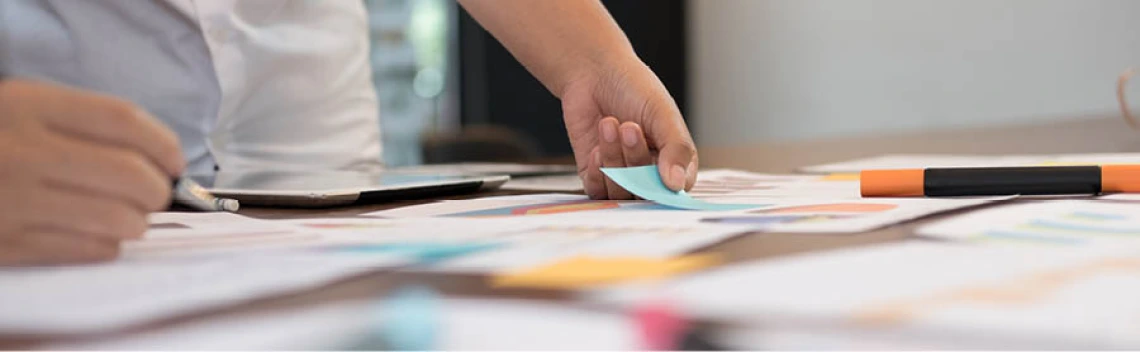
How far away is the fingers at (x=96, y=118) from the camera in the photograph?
0.34 meters

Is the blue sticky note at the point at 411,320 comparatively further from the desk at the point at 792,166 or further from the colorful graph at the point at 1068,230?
the colorful graph at the point at 1068,230

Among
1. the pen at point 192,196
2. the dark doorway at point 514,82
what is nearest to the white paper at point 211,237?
the pen at point 192,196

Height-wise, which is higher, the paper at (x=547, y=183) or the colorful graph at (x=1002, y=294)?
the paper at (x=547, y=183)

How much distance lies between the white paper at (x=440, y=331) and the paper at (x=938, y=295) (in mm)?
24

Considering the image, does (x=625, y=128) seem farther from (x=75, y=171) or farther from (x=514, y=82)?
(x=514, y=82)

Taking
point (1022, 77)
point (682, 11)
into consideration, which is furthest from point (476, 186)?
point (682, 11)

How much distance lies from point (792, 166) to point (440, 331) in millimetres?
818

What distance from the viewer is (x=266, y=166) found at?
1111 millimetres

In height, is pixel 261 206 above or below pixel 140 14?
below

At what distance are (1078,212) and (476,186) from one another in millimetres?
384

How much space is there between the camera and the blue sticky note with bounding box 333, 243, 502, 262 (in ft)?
1.22

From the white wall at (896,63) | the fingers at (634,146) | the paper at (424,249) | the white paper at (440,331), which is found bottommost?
the white paper at (440,331)

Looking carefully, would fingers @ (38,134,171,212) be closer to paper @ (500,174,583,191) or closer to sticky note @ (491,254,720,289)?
sticky note @ (491,254,720,289)

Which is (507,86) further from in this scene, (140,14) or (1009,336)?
(1009,336)
